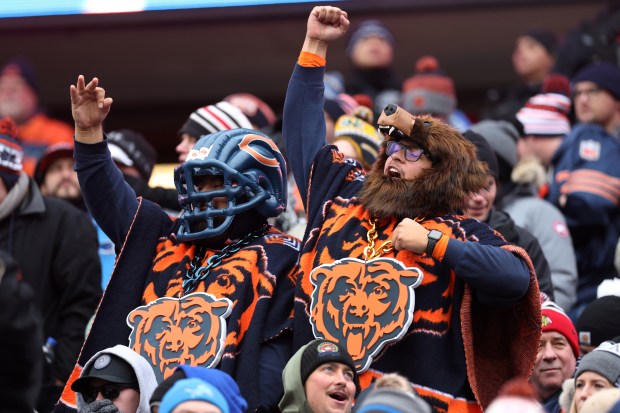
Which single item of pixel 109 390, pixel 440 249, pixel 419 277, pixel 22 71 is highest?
pixel 440 249

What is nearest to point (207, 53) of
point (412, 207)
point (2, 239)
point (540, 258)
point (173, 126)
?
point (173, 126)

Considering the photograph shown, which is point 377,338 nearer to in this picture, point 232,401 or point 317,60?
point 232,401

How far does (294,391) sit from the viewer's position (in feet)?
17.3

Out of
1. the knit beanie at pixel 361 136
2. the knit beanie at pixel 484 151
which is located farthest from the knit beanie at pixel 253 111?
the knit beanie at pixel 484 151

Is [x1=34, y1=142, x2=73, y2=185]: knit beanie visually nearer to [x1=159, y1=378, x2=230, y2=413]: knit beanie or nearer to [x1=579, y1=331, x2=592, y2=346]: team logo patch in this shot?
[x1=579, y1=331, x2=592, y2=346]: team logo patch

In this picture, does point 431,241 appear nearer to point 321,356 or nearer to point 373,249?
point 373,249

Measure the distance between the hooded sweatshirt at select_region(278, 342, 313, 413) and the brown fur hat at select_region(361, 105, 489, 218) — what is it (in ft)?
2.33

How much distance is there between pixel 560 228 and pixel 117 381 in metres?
3.18

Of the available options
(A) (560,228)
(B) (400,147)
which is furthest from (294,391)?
(A) (560,228)

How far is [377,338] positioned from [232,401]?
0.72 m

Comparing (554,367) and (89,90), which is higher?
(89,90)

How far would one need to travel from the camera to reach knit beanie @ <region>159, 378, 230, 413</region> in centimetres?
472

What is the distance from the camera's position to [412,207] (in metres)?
5.59

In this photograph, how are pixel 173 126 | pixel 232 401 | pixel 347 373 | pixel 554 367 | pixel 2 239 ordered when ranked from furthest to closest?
1. pixel 173 126
2. pixel 2 239
3. pixel 554 367
4. pixel 347 373
5. pixel 232 401
